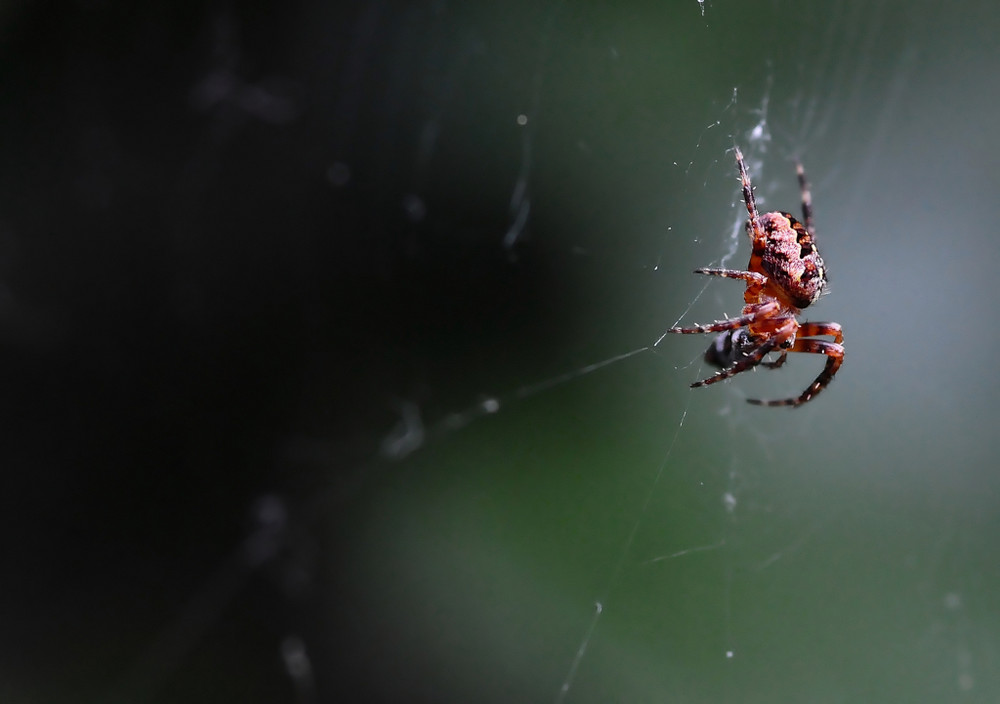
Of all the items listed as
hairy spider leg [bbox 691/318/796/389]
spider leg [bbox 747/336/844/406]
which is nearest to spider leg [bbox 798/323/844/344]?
spider leg [bbox 747/336/844/406]

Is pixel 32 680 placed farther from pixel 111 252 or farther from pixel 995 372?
pixel 995 372

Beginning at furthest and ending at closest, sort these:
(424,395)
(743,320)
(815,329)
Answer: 1. (424,395)
2. (815,329)
3. (743,320)

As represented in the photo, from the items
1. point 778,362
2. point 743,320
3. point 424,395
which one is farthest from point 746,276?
point 424,395

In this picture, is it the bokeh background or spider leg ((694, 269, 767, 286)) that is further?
the bokeh background

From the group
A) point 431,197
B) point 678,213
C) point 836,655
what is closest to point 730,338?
point 678,213

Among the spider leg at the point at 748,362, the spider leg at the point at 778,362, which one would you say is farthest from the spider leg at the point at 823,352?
the spider leg at the point at 748,362

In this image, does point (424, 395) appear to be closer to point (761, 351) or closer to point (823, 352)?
point (761, 351)

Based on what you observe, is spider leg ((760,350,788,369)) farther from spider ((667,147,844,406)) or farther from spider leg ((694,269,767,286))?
spider leg ((694,269,767,286))
